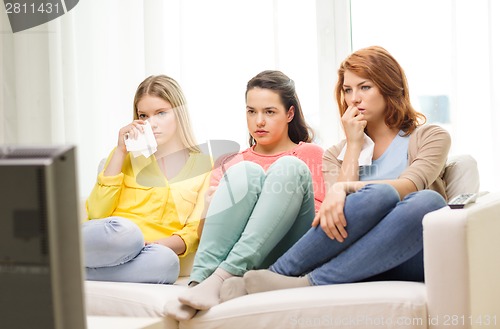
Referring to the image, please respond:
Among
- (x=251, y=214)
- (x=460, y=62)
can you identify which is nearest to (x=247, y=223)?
(x=251, y=214)

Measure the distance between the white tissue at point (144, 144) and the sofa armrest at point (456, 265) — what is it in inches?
42.7

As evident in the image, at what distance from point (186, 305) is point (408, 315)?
1.70ft

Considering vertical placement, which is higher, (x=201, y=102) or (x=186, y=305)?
(x=201, y=102)

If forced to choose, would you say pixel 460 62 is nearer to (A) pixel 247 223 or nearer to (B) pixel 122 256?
(A) pixel 247 223

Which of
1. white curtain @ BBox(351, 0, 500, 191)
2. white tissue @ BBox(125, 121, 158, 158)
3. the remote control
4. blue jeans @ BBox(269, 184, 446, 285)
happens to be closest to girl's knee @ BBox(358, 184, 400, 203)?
blue jeans @ BBox(269, 184, 446, 285)

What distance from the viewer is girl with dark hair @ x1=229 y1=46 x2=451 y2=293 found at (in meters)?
1.69

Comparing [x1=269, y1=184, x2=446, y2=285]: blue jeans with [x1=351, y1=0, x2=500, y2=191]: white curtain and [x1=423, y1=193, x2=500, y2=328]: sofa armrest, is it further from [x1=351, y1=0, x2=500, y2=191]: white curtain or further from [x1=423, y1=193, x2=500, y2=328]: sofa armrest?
[x1=351, y1=0, x2=500, y2=191]: white curtain

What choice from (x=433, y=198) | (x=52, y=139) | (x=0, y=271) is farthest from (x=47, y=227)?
(x=52, y=139)

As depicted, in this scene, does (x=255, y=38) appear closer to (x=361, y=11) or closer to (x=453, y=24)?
(x=361, y=11)

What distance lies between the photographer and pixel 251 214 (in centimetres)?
189

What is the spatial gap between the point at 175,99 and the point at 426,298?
1.16 metres

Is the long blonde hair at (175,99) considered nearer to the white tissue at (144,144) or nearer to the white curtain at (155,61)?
the white tissue at (144,144)

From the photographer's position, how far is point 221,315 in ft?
5.45

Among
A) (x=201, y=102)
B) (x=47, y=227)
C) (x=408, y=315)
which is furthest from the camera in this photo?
(x=201, y=102)
